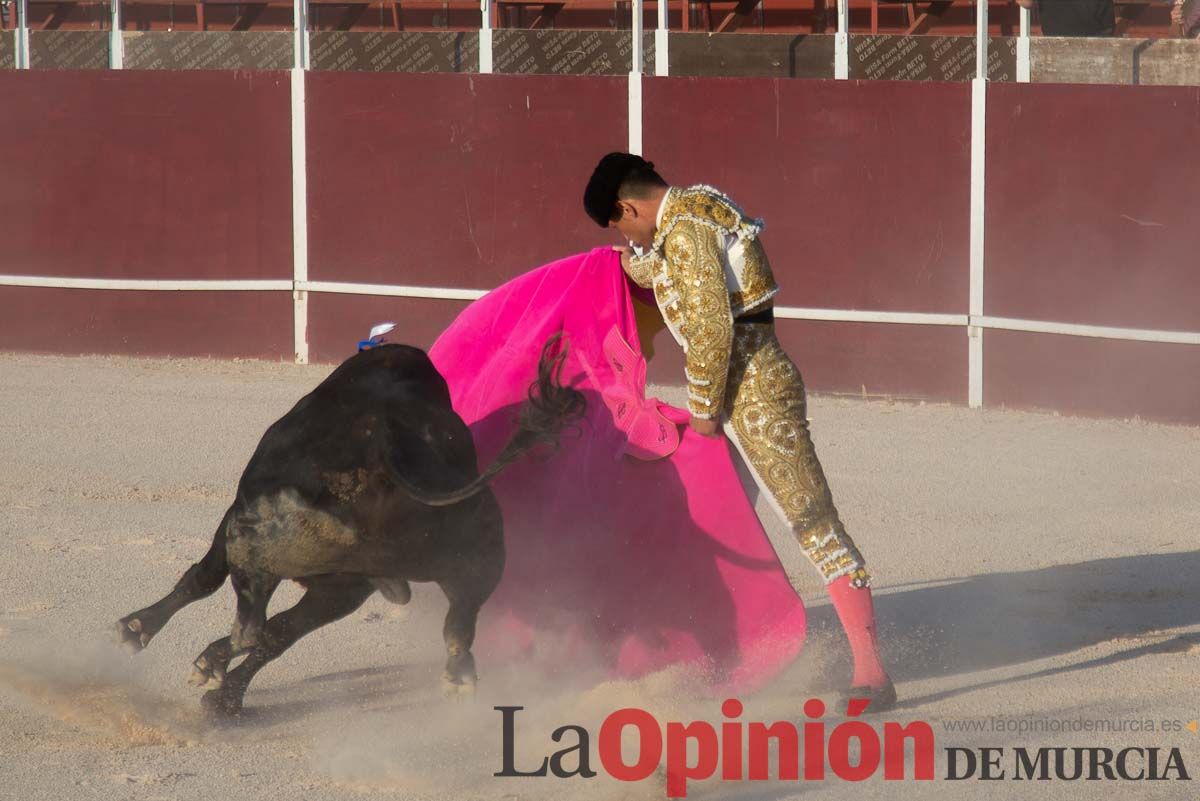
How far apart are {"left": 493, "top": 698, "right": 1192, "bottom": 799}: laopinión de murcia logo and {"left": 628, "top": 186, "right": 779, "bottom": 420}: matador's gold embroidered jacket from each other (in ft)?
2.16

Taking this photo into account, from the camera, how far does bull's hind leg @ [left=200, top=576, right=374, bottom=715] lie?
3600mm

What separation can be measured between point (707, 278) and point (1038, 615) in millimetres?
1579

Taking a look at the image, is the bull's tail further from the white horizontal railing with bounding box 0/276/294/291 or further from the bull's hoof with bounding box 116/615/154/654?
the white horizontal railing with bounding box 0/276/294/291

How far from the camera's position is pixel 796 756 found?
3471mm

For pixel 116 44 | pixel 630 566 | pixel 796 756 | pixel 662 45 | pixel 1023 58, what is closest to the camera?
pixel 796 756

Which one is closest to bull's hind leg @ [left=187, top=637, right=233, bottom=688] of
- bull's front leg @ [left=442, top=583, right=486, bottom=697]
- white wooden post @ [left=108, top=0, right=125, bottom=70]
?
bull's front leg @ [left=442, top=583, right=486, bottom=697]

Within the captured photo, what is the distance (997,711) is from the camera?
12.4 ft

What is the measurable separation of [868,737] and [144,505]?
Result: 282 centimetres

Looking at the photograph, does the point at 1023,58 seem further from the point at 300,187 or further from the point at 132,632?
the point at 132,632

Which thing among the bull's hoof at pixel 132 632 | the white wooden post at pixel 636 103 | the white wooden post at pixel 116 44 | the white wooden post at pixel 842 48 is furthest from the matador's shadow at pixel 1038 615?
the white wooden post at pixel 116 44

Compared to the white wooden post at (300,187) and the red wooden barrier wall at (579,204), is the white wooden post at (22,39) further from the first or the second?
the white wooden post at (300,187)

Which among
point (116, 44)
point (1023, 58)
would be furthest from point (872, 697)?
point (116, 44)

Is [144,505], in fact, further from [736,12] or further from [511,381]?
[736,12]

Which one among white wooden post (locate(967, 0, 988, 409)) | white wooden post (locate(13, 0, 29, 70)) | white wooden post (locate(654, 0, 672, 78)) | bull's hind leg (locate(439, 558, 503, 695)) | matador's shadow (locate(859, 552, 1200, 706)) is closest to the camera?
bull's hind leg (locate(439, 558, 503, 695))
